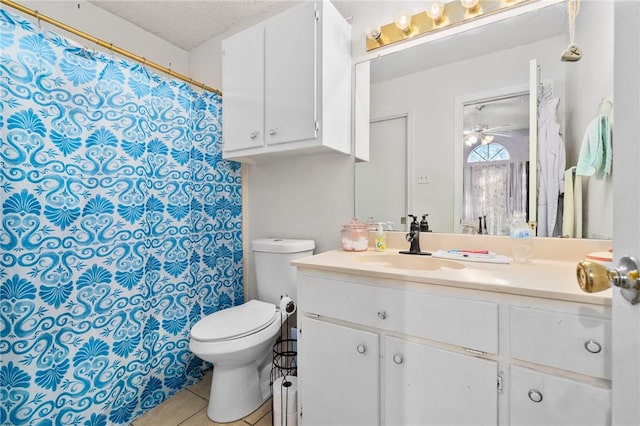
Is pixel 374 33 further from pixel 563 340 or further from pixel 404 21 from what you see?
pixel 563 340

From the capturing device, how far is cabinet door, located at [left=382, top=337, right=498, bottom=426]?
2.81ft

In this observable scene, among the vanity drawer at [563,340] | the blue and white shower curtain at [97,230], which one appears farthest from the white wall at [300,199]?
the vanity drawer at [563,340]

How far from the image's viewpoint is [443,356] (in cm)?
92

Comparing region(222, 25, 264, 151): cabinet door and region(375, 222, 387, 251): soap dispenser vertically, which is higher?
region(222, 25, 264, 151): cabinet door

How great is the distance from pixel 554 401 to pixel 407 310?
43cm

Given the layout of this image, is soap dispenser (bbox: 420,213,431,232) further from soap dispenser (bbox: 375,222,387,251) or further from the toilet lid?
the toilet lid

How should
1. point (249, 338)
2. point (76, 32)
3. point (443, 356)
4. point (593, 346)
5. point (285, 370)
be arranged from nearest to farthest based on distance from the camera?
point (593, 346) → point (443, 356) → point (76, 32) → point (249, 338) → point (285, 370)

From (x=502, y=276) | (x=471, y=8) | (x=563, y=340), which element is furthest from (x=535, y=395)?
(x=471, y=8)

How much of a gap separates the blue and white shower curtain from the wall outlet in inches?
51.7

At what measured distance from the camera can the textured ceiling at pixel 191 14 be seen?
6.20 feet

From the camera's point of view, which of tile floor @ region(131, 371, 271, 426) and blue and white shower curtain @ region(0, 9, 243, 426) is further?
tile floor @ region(131, 371, 271, 426)

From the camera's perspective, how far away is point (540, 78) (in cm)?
122

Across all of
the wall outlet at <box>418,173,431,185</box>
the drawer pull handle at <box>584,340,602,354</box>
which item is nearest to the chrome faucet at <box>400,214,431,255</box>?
the wall outlet at <box>418,173,431,185</box>

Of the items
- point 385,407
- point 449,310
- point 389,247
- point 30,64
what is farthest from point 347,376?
point 30,64
